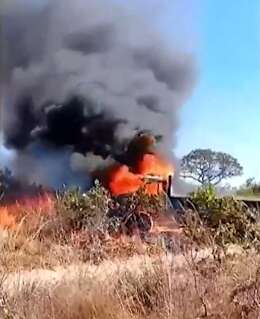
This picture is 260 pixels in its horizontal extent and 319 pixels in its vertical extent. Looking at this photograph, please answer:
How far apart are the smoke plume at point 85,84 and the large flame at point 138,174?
0.14 metres

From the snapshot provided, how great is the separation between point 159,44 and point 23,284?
335 cm

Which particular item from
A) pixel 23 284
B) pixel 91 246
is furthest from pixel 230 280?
pixel 91 246

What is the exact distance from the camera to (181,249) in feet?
10.7

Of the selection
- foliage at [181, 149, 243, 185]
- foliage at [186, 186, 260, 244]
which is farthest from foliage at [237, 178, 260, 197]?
foliage at [186, 186, 260, 244]

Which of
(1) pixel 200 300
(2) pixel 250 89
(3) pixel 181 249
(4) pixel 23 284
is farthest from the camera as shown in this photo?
(2) pixel 250 89

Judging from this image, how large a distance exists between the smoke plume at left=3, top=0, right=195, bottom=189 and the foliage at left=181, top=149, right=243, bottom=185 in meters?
0.28

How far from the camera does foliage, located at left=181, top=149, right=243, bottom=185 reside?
5.61 meters

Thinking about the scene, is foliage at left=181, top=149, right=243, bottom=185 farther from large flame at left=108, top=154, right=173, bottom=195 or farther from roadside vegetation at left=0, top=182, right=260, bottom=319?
roadside vegetation at left=0, top=182, right=260, bottom=319

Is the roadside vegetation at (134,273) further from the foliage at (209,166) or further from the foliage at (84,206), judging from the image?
the foliage at (209,166)

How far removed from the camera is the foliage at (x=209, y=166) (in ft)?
18.4

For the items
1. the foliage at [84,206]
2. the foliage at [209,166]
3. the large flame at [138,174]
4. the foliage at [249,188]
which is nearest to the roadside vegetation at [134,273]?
the foliage at [84,206]

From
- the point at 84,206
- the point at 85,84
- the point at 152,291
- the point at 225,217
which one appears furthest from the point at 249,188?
the point at 152,291

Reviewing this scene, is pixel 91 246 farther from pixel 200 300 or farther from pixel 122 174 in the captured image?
pixel 122 174

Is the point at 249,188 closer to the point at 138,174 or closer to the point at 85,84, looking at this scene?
the point at 138,174
